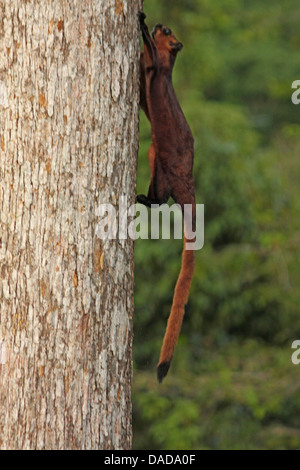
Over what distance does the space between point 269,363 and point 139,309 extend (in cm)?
133

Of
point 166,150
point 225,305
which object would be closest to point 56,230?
point 166,150

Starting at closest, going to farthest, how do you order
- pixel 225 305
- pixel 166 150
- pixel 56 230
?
1. pixel 56 230
2. pixel 166 150
3. pixel 225 305

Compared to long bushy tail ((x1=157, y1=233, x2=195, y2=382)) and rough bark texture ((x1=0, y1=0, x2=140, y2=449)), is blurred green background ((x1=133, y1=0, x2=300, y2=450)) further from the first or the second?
rough bark texture ((x1=0, y1=0, x2=140, y2=449))

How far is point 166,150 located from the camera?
270 centimetres

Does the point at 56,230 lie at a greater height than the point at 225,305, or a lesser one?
lesser

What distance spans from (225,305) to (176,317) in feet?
13.4

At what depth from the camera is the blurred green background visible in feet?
21.2

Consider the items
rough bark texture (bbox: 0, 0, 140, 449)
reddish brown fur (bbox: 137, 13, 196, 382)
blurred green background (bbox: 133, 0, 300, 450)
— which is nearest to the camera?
rough bark texture (bbox: 0, 0, 140, 449)

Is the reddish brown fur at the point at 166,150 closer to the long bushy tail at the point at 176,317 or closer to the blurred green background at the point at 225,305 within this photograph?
the long bushy tail at the point at 176,317

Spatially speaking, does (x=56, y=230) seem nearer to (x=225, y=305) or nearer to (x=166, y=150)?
(x=166, y=150)

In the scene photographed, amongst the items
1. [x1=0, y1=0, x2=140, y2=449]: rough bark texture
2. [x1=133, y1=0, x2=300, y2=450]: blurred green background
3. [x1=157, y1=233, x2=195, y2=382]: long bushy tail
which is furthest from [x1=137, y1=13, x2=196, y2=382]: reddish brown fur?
[x1=133, y1=0, x2=300, y2=450]: blurred green background

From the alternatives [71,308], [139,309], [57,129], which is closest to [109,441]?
[71,308]

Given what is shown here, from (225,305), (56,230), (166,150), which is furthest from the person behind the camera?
(225,305)

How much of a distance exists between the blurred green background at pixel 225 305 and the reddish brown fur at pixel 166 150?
327 cm
